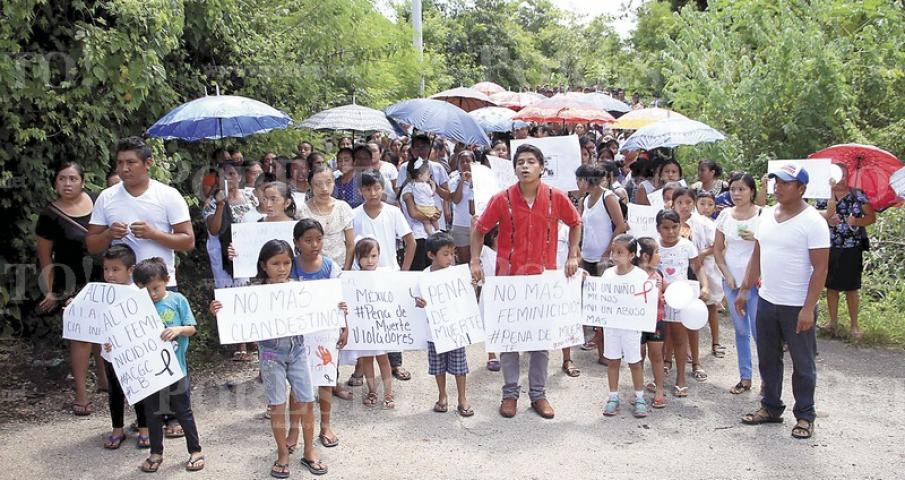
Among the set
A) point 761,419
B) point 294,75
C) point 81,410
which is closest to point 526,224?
point 761,419

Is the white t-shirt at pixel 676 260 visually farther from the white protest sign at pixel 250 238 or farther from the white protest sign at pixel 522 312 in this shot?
the white protest sign at pixel 250 238

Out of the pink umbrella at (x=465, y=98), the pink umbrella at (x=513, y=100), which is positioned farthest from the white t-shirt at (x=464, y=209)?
the pink umbrella at (x=513, y=100)

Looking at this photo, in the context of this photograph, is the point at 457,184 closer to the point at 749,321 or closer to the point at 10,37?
the point at 749,321

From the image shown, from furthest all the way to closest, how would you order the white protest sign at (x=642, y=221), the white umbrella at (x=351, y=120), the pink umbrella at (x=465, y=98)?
the pink umbrella at (x=465, y=98), the white umbrella at (x=351, y=120), the white protest sign at (x=642, y=221)

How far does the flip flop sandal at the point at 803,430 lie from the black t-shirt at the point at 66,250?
532 centimetres

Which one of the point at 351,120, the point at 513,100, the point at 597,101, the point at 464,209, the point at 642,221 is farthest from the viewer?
the point at 513,100

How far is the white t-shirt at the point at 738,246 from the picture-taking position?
22.1 feet

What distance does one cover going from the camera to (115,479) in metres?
5.02

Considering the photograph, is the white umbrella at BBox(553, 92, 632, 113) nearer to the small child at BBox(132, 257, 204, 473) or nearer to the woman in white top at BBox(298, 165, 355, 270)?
the woman in white top at BBox(298, 165, 355, 270)

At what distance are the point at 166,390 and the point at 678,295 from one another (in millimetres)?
3722

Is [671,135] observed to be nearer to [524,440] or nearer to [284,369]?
[524,440]

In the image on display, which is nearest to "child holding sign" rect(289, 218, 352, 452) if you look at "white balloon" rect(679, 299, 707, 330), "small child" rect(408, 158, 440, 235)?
"white balloon" rect(679, 299, 707, 330)

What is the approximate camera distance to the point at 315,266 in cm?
557

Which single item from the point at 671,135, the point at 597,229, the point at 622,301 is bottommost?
the point at 622,301
